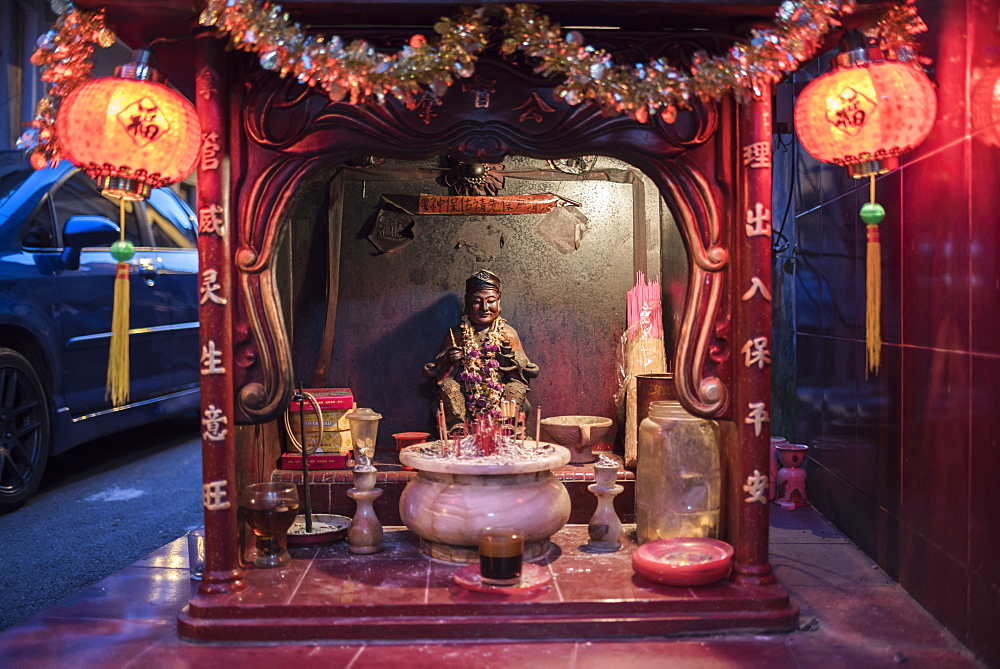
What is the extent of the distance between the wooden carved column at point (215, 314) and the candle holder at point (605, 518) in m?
1.64

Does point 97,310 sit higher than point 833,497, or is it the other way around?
point 97,310

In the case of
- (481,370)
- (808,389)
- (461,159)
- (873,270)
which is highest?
(461,159)

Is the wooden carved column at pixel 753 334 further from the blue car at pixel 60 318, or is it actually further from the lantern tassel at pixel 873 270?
the blue car at pixel 60 318

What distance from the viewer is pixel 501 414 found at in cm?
468

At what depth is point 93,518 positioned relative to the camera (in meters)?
5.43

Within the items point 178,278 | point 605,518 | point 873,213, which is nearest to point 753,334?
point 873,213

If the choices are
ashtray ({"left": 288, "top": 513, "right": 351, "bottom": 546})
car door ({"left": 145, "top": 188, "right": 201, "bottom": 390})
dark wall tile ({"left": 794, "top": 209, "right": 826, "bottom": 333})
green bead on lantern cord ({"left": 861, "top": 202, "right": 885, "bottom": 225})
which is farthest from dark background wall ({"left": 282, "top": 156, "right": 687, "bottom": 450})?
car door ({"left": 145, "top": 188, "right": 201, "bottom": 390})

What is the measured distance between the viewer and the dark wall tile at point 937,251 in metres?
3.06

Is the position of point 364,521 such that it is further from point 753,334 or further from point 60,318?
point 60,318

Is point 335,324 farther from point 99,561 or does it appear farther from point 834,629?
point 834,629

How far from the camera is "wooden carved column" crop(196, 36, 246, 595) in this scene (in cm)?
336

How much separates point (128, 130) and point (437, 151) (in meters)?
1.22

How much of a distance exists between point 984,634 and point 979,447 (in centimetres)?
66

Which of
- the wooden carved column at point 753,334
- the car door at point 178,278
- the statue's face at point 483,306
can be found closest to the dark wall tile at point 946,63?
the wooden carved column at point 753,334
